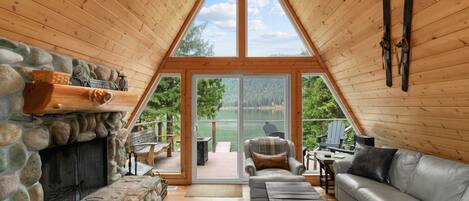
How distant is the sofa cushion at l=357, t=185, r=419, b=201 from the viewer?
3.03 m

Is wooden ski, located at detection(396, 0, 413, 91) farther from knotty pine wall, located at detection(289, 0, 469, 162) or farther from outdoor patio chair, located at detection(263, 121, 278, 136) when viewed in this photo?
outdoor patio chair, located at detection(263, 121, 278, 136)

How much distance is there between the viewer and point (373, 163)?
12.3 ft

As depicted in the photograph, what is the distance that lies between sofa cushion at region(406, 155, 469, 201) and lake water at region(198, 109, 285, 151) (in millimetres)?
2464

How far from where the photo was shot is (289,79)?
532 centimetres

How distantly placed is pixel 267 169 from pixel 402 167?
67.6 inches

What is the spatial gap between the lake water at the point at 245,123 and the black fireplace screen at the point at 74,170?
2.25 meters

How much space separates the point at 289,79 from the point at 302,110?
589 millimetres

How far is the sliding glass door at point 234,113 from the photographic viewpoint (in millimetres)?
5359

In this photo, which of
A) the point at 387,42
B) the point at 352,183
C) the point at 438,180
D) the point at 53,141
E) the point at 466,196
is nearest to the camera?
the point at 53,141

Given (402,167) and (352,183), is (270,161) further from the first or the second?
(402,167)

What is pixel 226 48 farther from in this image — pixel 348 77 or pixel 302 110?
pixel 348 77

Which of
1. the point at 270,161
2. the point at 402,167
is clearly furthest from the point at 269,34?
the point at 402,167

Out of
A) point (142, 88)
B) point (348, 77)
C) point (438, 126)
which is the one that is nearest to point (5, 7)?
point (142, 88)

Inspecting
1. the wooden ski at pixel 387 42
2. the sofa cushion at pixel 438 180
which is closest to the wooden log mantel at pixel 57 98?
the wooden ski at pixel 387 42
